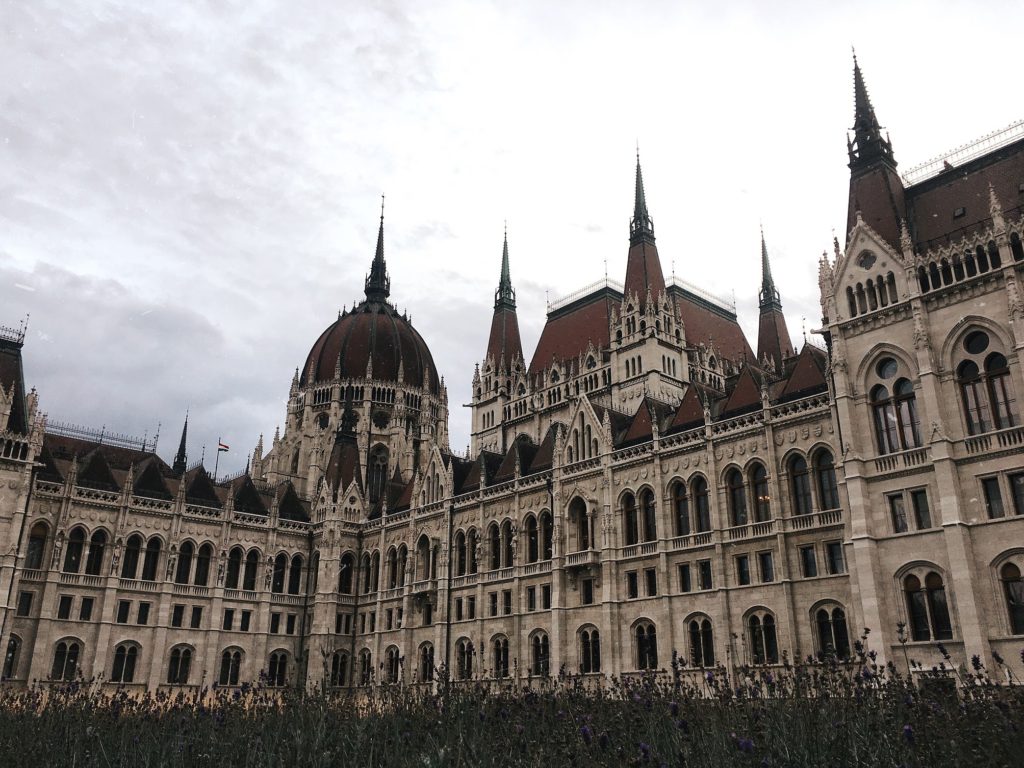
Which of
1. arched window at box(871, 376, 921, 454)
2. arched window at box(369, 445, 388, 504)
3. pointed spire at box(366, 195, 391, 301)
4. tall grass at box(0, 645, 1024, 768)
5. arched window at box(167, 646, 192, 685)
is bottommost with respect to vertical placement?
tall grass at box(0, 645, 1024, 768)

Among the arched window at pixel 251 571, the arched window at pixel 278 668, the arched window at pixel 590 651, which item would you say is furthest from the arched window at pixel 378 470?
the arched window at pixel 590 651

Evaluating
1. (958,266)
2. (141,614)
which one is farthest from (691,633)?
(141,614)

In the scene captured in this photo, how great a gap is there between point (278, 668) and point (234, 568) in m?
7.77

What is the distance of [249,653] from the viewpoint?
195 ft

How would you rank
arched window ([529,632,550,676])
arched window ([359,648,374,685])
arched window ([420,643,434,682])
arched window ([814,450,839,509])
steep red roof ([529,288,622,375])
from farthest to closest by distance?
steep red roof ([529,288,622,375]) → arched window ([359,648,374,685]) → arched window ([420,643,434,682]) → arched window ([529,632,550,676]) → arched window ([814,450,839,509])

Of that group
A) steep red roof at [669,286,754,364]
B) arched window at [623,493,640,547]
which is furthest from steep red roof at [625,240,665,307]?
arched window at [623,493,640,547]

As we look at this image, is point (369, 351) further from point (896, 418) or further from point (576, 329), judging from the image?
point (896, 418)

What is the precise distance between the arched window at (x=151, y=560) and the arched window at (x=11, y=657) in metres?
8.19

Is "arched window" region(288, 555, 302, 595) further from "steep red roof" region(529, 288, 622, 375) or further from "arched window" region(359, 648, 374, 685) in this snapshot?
"steep red roof" region(529, 288, 622, 375)

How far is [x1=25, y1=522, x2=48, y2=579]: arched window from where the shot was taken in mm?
53125

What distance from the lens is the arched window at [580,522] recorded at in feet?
160

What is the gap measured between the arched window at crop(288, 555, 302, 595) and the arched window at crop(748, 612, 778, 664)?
36.6 m

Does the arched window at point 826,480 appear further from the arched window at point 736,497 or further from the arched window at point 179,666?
the arched window at point 179,666

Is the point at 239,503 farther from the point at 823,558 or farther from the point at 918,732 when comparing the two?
the point at 918,732
